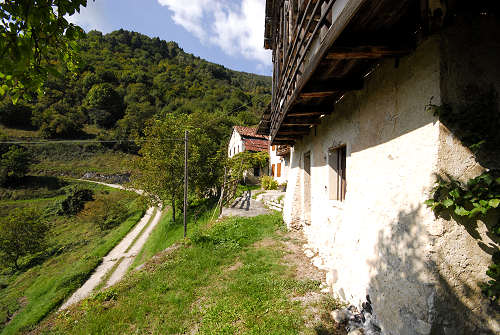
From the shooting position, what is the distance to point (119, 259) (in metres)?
12.8

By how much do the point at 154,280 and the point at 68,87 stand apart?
252ft

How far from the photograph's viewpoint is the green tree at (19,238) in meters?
15.4

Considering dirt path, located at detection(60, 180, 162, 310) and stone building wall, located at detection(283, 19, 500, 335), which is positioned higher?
stone building wall, located at detection(283, 19, 500, 335)

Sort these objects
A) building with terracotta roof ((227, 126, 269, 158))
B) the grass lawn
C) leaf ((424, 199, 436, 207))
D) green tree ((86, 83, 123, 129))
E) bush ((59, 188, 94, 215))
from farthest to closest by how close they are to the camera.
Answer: green tree ((86, 83, 123, 129))
bush ((59, 188, 94, 215))
building with terracotta roof ((227, 126, 269, 158))
the grass lawn
leaf ((424, 199, 436, 207))

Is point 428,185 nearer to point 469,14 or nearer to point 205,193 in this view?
point 469,14

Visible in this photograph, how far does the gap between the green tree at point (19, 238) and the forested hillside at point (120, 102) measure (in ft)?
38.8

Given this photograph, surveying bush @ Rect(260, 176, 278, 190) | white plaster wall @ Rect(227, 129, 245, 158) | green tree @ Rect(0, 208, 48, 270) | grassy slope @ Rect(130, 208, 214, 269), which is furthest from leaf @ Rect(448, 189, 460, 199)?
green tree @ Rect(0, 208, 48, 270)

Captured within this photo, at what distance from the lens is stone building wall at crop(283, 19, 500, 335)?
2047 mm

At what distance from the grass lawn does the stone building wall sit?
39.0 inches

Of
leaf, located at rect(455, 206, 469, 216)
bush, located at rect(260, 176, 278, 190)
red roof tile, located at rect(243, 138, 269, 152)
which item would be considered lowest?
bush, located at rect(260, 176, 278, 190)

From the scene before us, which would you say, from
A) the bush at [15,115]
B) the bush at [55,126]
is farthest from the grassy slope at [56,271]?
the bush at [15,115]

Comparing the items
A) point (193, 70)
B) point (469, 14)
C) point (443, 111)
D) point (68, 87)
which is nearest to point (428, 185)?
point (443, 111)

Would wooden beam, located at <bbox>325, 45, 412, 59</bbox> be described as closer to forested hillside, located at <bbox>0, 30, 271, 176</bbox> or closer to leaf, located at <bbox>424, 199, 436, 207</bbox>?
leaf, located at <bbox>424, 199, 436, 207</bbox>

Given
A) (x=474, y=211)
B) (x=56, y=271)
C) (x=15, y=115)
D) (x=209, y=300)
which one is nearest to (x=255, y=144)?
(x=56, y=271)
